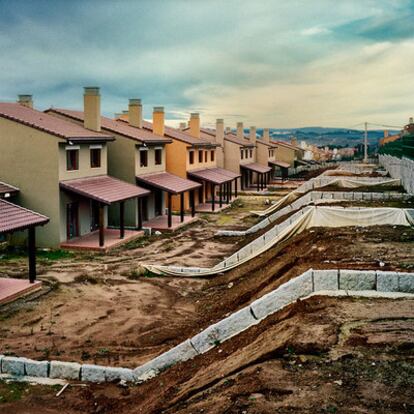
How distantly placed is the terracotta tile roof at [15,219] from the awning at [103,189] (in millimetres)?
6088

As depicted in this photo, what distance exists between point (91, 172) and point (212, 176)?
16064mm

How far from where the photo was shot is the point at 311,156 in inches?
4161

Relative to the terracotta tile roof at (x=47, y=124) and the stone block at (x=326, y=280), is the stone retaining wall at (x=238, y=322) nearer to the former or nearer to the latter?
the stone block at (x=326, y=280)

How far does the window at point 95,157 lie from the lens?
2712cm

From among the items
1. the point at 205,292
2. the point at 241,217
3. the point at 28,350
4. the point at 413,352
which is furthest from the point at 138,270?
the point at 241,217

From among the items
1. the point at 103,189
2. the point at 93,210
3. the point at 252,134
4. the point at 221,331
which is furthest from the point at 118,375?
the point at 252,134

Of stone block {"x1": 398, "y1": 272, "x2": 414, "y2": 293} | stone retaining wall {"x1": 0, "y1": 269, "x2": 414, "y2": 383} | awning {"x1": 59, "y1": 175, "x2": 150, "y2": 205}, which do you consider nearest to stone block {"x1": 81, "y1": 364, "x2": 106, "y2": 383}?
stone retaining wall {"x1": 0, "y1": 269, "x2": 414, "y2": 383}

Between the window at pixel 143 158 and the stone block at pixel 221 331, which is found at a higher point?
the window at pixel 143 158

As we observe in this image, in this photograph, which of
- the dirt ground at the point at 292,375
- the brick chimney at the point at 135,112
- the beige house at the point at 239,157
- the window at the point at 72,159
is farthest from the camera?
the beige house at the point at 239,157

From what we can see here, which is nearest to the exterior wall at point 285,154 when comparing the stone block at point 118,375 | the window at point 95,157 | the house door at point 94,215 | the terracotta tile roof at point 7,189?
the window at point 95,157

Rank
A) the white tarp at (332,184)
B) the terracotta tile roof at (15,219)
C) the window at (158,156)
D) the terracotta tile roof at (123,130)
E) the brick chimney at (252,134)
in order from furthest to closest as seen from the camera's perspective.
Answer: the brick chimney at (252,134)
the window at (158,156)
the white tarp at (332,184)
the terracotta tile roof at (123,130)
the terracotta tile roof at (15,219)

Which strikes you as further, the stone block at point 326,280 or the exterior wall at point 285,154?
the exterior wall at point 285,154

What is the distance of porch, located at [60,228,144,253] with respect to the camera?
23609mm

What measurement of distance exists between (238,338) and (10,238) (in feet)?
54.6
